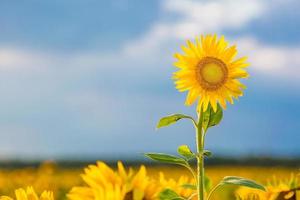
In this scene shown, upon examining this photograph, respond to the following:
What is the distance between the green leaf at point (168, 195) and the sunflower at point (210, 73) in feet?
1.03

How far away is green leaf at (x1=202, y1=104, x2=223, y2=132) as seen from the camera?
203cm

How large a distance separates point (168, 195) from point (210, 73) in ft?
1.46

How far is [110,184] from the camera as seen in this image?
4.55 feet

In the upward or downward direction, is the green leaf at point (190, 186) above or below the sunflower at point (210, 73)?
below

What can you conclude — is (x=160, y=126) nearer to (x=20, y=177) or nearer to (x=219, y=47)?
(x=219, y=47)

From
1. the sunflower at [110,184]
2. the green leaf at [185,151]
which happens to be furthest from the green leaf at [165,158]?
the sunflower at [110,184]

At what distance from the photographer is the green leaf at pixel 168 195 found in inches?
66.6

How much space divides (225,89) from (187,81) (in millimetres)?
137

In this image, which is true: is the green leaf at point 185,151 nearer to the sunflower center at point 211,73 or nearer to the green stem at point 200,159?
the green stem at point 200,159

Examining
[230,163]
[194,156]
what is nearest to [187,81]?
[194,156]

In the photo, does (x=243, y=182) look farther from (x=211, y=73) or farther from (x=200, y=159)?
(x=211, y=73)

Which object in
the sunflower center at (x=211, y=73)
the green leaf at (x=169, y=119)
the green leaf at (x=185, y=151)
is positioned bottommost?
the green leaf at (x=185, y=151)

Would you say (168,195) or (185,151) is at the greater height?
(185,151)

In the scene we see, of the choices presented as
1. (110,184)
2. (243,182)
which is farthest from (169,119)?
(110,184)
